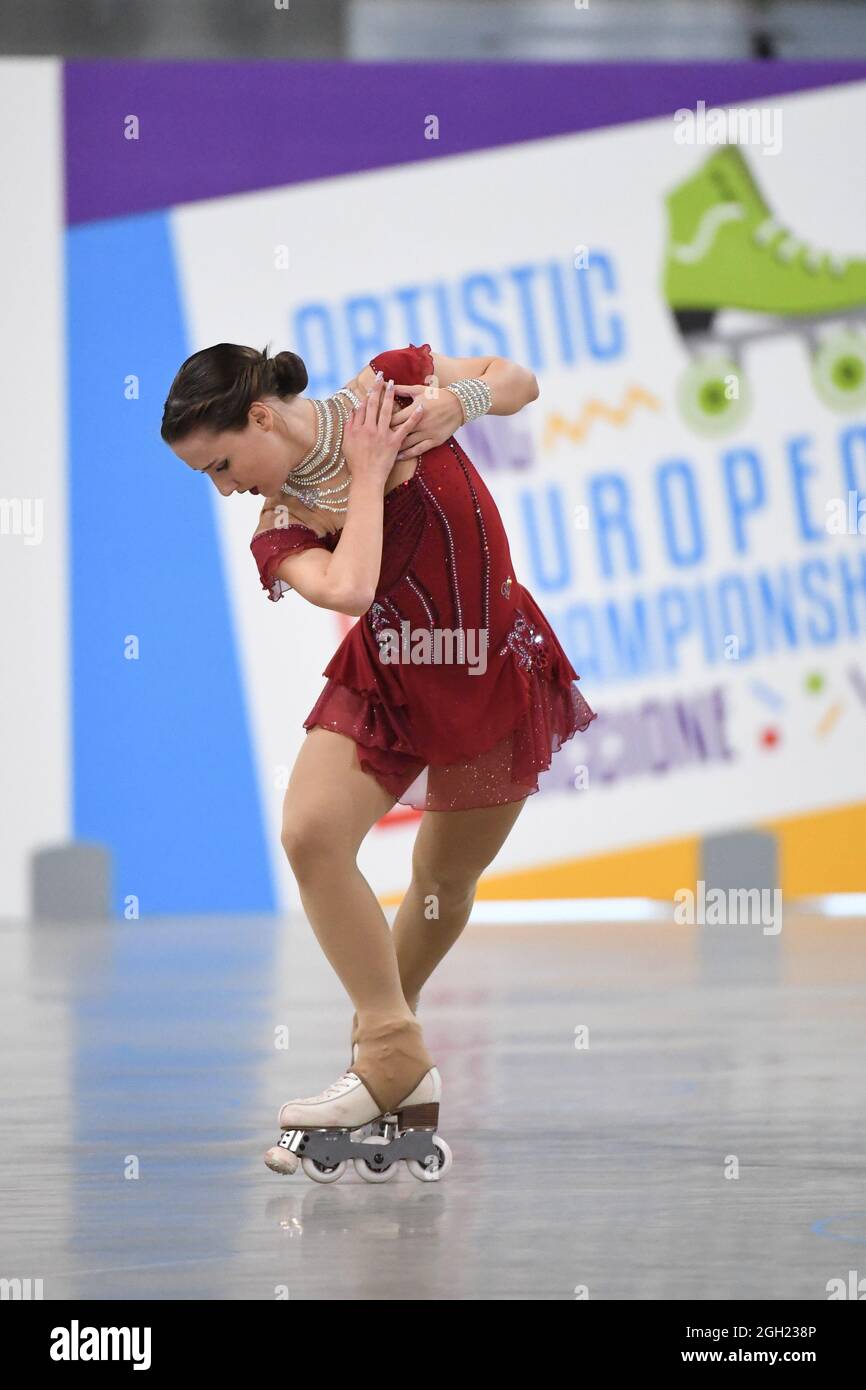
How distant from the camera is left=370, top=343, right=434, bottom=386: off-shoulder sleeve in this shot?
8.35ft

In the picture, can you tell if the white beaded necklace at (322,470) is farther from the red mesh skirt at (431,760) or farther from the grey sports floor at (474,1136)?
the grey sports floor at (474,1136)

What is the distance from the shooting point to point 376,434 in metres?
2.44

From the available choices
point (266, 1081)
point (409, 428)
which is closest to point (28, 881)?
point (266, 1081)

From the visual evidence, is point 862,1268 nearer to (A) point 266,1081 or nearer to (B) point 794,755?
(A) point 266,1081

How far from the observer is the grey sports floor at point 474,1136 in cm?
197

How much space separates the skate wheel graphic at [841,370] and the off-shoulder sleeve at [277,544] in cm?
477

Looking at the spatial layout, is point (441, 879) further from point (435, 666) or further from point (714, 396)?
point (714, 396)

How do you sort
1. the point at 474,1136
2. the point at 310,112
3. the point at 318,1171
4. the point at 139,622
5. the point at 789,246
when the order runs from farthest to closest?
1. the point at 789,246
2. the point at 310,112
3. the point at 139,622
4. the point at 474,1136
5. the point at 318,1171

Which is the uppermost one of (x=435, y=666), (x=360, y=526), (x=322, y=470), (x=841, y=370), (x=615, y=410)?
(x=841, y=370)

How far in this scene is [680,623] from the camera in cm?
677

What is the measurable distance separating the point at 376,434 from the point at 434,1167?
3.23 ft

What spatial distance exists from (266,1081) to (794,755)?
397 centimetres

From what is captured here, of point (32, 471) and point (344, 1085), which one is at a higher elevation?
point (32, 471)

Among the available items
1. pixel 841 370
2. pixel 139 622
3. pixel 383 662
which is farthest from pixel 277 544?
pixel 841 370
